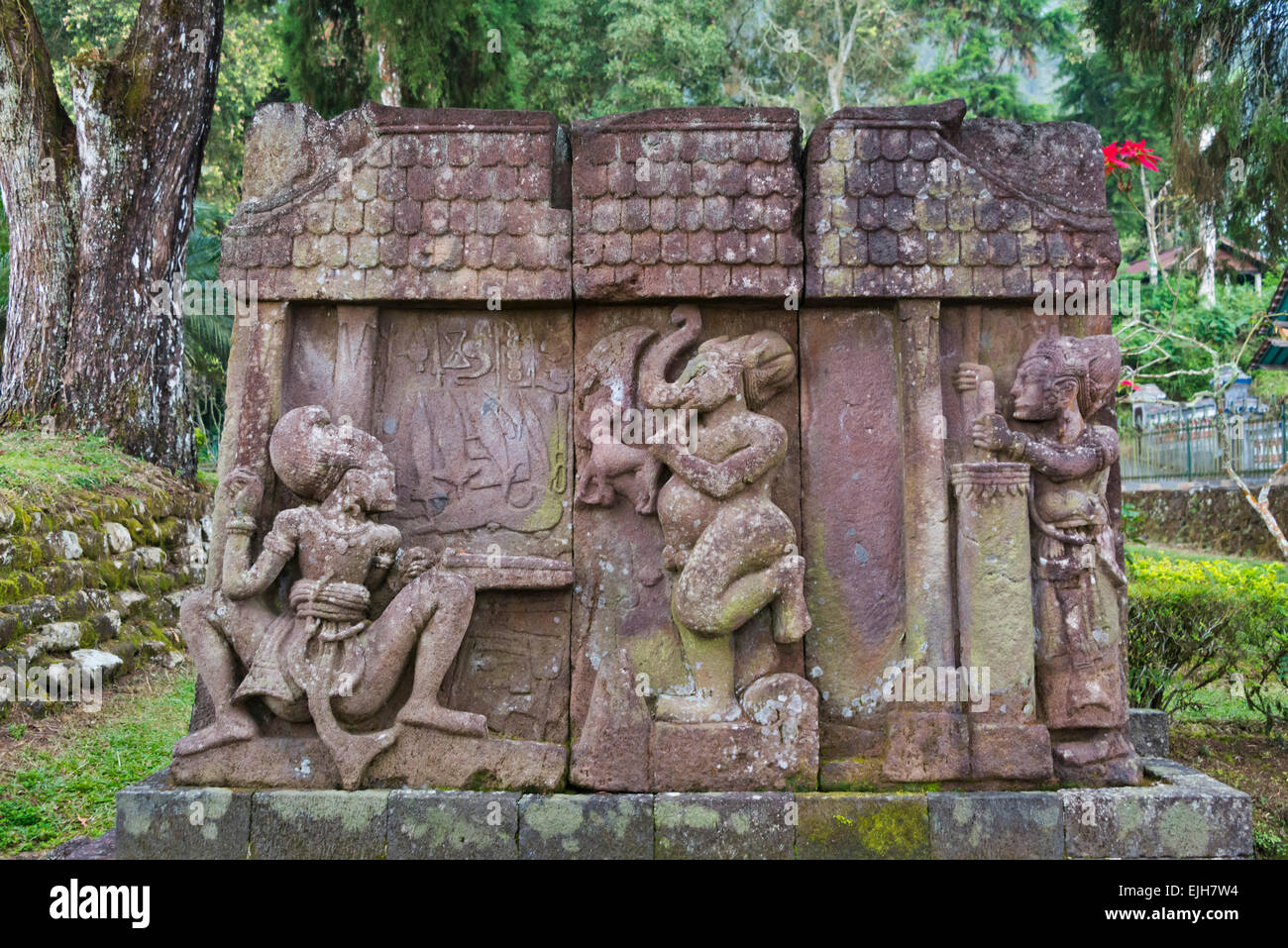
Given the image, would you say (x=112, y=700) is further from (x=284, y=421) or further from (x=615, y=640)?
(x=615, y=640)

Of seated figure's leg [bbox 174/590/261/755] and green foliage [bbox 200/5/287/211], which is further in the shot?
green foliage [bbox 200/5/287/211]

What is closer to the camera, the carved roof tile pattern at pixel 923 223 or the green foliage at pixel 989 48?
the carved roof tile pattern at pixel 923 223

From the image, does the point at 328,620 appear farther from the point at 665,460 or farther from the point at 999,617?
the point at 999,617

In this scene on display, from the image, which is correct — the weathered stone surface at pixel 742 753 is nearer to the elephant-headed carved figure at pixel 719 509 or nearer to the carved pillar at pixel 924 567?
the elephant-headed carved figure at pixel 719 509

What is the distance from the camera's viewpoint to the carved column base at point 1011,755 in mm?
4598

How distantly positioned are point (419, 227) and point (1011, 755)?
3.62 meters

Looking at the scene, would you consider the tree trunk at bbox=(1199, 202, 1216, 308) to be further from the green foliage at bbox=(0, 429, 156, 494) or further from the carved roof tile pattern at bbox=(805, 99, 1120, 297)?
the green foliage at bbox=(0, 429, 156, 494)

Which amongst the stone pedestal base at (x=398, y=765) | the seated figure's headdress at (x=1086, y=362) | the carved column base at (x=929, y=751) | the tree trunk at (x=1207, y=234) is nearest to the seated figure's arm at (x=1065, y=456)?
the seated figure's headdress at (x=1086, y=362)

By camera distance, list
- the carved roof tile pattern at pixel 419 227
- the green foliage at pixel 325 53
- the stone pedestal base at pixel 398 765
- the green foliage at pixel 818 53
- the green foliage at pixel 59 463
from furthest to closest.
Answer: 1. the green foliage at pixel 818 53
2. the green foliage at pixel 325 53
3. the green foliage at pixel 59 463
4. the carved roof tile pattern at pixel 419 227
5. the stone pedestal base at pixel 398 765

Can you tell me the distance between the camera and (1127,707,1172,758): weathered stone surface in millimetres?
5668

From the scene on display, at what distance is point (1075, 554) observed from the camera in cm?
487

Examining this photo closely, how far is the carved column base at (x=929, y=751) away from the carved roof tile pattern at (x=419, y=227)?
255cm

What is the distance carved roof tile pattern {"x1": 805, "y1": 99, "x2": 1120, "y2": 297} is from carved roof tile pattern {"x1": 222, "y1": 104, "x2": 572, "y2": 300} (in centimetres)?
127

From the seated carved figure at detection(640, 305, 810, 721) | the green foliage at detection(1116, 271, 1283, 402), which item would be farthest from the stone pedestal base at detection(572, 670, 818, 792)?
the green foliage at detection(1116, 271, 1283, 402)
